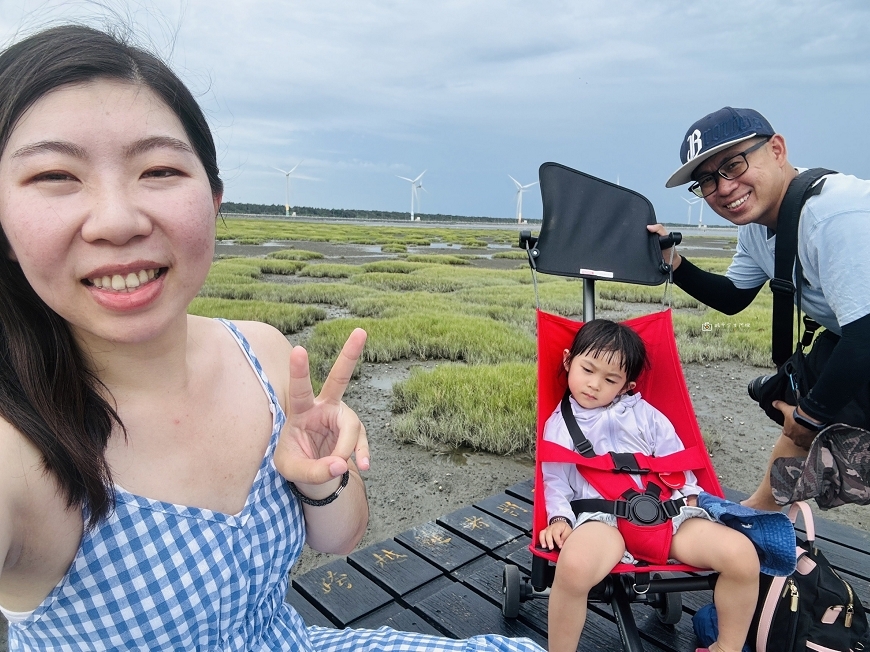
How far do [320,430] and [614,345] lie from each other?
2.09m

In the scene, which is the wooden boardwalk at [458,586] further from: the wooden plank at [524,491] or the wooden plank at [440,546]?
the wooden plank at [524,491]

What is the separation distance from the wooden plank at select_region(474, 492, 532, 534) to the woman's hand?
202cm

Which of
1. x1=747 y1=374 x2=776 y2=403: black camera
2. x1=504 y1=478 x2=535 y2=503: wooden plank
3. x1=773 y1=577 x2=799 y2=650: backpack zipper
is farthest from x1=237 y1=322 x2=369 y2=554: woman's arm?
x1=747 y1=374 x2=776 y2=403: black camera

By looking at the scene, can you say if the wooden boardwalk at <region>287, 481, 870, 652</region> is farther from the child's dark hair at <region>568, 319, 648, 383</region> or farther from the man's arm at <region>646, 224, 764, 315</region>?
the man's arm at <region>646, 224, 764, 315</region>

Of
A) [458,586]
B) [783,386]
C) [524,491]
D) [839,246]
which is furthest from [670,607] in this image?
[839,246]

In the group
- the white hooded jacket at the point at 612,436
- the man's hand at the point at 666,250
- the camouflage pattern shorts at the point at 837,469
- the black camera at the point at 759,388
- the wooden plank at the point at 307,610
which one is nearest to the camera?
the wooden plank at the point at 307,610

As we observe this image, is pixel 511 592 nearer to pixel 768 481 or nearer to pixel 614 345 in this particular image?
pixel 614 345

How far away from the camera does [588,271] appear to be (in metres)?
3.35

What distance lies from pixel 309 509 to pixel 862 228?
2.36 meters

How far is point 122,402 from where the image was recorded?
3.99ft

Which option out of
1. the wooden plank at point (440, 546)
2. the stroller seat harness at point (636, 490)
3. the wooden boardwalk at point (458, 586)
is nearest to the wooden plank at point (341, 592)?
the wooden boardwalk at point (458, 586)

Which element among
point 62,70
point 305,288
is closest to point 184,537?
point 62,70

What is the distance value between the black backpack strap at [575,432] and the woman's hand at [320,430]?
5.72 feet

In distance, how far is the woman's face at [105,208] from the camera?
0.96 meters
